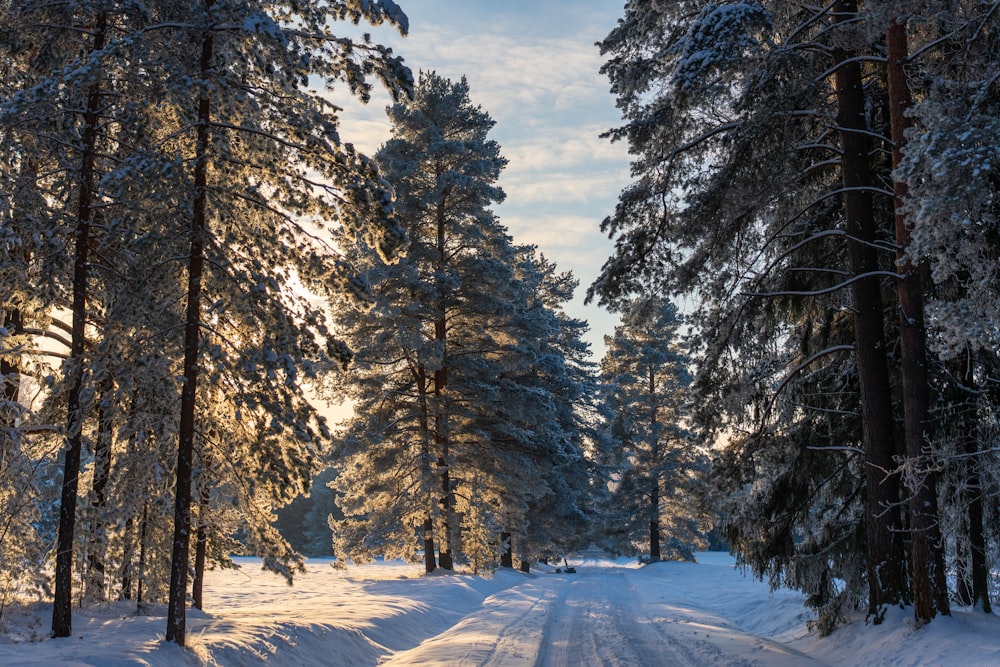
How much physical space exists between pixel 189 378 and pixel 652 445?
124 ft

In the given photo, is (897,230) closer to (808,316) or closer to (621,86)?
(808,316)

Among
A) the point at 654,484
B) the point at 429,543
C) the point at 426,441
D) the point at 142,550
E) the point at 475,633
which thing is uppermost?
the point at 426,441

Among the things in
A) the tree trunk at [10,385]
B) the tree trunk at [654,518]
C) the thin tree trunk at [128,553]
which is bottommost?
the tree trunk at [654,518]

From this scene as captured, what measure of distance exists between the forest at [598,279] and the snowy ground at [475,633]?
0.54m

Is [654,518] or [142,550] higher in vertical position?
[142,550]

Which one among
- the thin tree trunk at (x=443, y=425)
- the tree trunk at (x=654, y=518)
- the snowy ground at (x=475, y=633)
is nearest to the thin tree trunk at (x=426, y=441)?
the thin tree trunk at (x=443, y=425)

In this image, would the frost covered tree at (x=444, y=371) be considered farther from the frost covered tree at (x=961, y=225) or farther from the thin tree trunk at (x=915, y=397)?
the frost covered tree at (x=961, y=225)

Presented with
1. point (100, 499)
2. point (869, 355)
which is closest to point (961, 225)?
point (869, 355)

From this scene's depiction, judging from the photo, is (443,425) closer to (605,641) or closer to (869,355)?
(605,641)

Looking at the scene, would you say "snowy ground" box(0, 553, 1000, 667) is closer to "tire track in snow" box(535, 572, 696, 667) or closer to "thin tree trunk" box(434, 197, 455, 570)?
"tire track in snow" box(535, 572, 696, 667)

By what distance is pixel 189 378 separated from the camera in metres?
8.95

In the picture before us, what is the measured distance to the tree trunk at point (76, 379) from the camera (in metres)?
8.51

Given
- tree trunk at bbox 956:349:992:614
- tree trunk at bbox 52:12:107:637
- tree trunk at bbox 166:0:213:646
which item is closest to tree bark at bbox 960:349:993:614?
tree trunk at bbox 956:349:992:614

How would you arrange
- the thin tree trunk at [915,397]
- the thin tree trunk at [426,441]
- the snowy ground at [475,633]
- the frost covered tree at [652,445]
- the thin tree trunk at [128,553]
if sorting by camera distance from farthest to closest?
the frost covered tree at [652,445] < the thin tree trunk at [426,441] < the thin tree trunk at [128,553] < the thin tree trunk at [915,397] < the snowy ground at [475,633]
